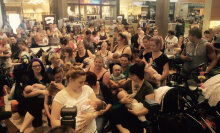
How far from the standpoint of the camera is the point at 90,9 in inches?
701

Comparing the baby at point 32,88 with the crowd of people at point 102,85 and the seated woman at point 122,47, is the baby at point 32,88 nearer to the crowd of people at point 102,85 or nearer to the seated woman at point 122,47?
the crowd of people at point 102,85

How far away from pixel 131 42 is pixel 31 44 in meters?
3.88

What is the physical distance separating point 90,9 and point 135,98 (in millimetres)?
16392

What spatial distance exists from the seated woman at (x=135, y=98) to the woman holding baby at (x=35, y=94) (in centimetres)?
130

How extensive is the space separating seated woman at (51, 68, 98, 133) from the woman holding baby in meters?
1.19

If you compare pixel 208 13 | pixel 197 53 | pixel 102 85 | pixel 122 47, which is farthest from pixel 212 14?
pixel 102 85

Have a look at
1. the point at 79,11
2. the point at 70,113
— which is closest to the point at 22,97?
the point at 70,113

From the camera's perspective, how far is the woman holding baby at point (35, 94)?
319 centimetres

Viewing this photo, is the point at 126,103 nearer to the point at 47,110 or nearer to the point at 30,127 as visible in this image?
the point at 47,110

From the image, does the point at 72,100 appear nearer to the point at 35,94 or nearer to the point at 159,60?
the point at 35,94

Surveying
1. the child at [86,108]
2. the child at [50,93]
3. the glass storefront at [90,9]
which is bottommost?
the child at [50,93]

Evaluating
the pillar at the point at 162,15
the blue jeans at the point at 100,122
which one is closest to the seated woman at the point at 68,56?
the blue jeans at the point at 100,122

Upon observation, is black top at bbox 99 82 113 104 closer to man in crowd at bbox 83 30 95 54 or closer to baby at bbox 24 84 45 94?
baby at bbox 24 84 45 94

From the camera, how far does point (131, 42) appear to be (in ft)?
23.2
